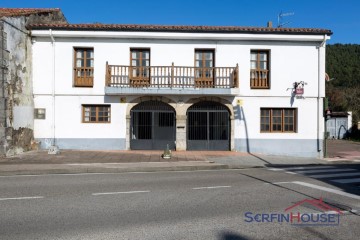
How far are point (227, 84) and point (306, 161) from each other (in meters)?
5.20

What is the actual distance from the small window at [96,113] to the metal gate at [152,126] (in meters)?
1.29

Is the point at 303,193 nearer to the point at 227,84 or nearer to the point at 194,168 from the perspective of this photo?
the point at 194,168

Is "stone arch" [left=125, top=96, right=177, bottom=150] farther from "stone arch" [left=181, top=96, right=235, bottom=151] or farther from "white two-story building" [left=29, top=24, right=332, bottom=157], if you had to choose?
"stone arch" [left=181, top=96, right=235, bottom=151]

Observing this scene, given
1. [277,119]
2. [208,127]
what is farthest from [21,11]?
[277,119]

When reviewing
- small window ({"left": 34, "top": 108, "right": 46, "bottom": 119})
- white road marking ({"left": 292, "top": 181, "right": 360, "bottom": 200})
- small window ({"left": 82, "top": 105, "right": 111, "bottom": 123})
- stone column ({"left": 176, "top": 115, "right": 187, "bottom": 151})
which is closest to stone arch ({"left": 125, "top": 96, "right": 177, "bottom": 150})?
stone column ({"left": 176, "top": 115, "right": 187, "bottom": 151})

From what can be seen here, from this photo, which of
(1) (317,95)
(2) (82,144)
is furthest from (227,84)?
(2) (82,144)

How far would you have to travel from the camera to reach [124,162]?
42.6ft

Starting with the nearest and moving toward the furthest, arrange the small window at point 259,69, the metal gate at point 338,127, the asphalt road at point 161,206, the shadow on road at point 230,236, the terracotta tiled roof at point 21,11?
the shadow on road at point 230,236, the asphalt road at point 161,206, the terracotta tiled roof at point 21,11, the small window at point 259,69, the metal gate at point 338,127

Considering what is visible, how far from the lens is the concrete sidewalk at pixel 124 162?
11148mm

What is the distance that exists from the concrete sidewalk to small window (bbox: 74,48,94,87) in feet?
11.4

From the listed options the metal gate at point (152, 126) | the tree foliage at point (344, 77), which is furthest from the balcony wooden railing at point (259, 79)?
the tree foliage at point (344, 77)

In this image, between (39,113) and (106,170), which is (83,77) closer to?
(39,113)

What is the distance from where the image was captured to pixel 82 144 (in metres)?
16.7

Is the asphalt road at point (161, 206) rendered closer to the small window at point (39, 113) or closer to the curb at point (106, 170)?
the curb at point (106, 170)
